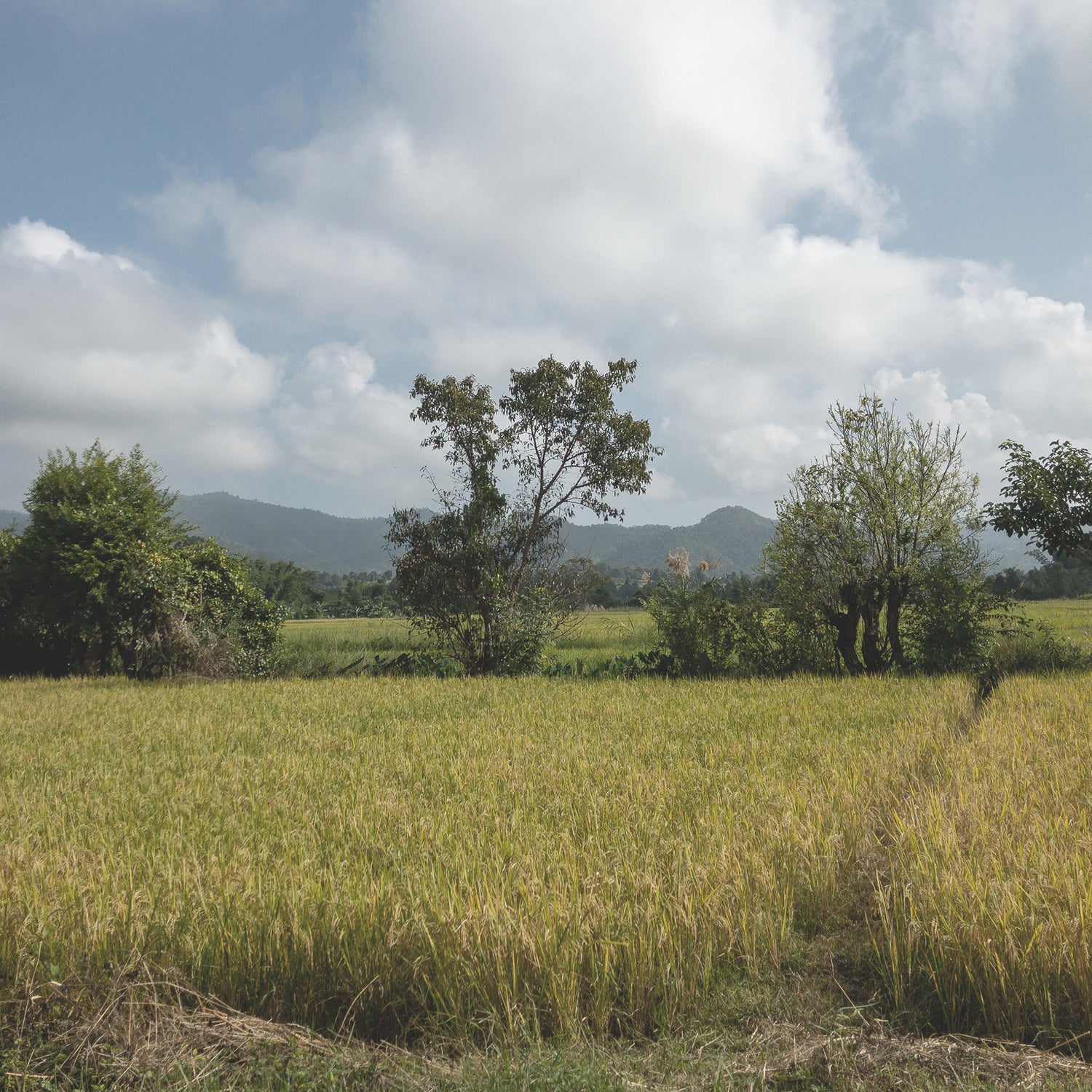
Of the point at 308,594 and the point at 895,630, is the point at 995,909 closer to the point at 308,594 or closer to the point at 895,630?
the point at 895,630

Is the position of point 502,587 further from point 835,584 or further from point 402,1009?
point 402,1009

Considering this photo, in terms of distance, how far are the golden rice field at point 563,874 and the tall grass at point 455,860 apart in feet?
0.06

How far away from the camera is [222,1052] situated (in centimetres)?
256

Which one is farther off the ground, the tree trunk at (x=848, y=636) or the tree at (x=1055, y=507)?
the tree at (x=1055, y=507)

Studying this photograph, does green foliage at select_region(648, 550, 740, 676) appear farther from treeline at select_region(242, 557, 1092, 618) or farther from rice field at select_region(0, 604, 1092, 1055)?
rice field at select_region(0, 604, 1092, 1055)

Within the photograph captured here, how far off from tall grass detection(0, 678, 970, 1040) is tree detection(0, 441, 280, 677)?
7946mm

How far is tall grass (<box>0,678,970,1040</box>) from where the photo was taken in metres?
2.88

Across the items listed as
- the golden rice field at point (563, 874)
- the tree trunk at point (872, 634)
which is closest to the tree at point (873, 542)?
the tree trunk at point (872, 634)

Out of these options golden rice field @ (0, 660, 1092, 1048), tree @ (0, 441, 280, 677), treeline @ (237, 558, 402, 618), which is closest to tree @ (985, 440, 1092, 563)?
golden rice field @ (0, 660, 1092, 1048)

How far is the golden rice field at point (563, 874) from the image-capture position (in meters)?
2.83

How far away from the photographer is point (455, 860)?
3896 millimetres

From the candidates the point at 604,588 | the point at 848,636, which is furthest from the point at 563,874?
the point at 604,588

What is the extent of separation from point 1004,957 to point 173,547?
64.9 ft

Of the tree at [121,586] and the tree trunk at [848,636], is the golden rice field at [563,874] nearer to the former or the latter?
the tree trunk at [848,636]
